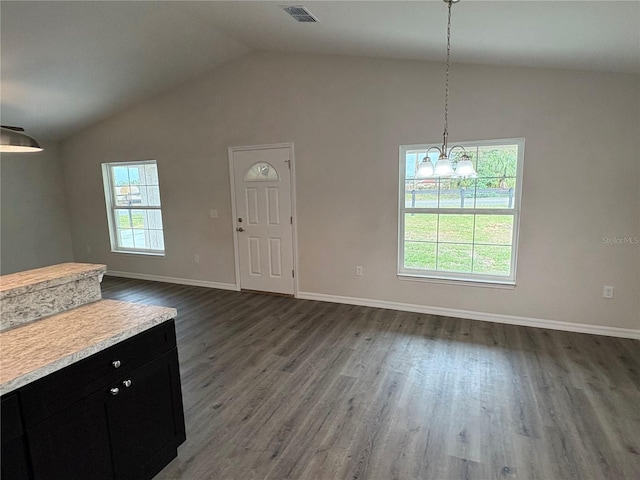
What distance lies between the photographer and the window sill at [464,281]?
3666 millimetres

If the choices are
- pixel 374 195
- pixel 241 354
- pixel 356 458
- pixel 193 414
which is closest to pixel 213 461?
pixel 193 414

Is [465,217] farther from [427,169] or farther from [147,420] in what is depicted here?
[147,420]

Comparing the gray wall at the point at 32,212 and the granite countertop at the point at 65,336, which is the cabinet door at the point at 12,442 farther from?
the gray wall at the point at 32,212

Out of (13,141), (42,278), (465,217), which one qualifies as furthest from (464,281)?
(13,141)

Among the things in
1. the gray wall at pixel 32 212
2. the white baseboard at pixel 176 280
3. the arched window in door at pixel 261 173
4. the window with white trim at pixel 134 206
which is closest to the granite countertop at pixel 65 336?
the arched window in door at pixel 261 173

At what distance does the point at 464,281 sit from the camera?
12.5ft

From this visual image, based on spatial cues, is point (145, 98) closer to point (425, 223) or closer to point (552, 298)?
point (425, 223)

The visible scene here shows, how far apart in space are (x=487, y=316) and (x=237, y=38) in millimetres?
4153

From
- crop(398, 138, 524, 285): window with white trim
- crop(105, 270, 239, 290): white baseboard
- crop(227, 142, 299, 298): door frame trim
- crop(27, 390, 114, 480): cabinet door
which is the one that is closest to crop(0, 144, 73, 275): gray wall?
crop(105, 270, 239, 290): white baseboard

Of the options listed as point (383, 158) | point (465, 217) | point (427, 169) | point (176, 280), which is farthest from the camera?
point (176, 280)

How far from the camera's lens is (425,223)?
13.0ft

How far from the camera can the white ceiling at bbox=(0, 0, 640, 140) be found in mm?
2316

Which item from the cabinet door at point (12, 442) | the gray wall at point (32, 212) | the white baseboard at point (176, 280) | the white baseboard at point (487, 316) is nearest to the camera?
the cabinet door at point (12, 442)

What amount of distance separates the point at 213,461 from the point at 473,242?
3.16 meters
